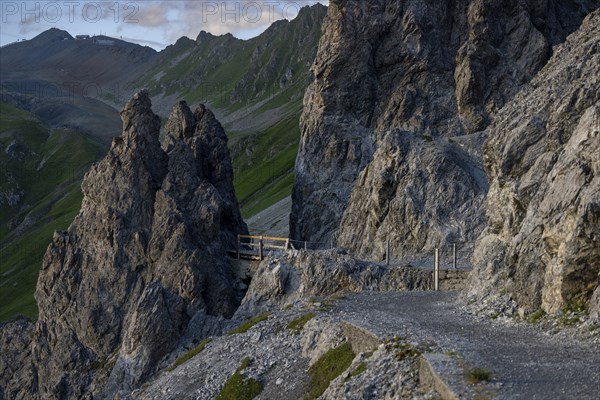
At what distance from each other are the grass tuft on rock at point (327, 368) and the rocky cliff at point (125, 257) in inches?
1184

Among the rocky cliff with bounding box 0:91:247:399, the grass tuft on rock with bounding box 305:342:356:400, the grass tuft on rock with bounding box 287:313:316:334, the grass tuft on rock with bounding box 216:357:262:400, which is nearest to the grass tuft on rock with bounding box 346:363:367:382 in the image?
the grass tuft on rock with bounding box 305:342:356:400

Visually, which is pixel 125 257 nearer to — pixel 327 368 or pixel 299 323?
pixel 299 323

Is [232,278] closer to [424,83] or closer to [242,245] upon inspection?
[242,245]

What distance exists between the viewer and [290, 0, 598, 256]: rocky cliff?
255ft

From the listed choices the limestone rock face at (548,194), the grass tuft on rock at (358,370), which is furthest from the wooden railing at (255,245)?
the grass tuft on rock at (358,370)

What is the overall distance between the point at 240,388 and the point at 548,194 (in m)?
14.8

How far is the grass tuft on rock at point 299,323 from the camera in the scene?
35.6 m

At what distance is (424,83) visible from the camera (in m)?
82.7

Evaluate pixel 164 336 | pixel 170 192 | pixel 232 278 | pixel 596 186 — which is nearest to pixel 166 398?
pixel 164 336

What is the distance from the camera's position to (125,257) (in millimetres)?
72500

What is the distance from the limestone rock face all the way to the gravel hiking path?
5.95 feet

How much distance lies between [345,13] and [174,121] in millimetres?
22881

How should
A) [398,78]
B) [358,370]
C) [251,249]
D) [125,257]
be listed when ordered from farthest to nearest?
[398,78]
[251,249]
[125,257]
[358,370]

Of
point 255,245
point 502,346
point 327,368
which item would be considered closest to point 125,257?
point 255,245
